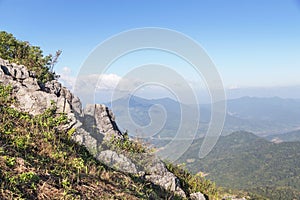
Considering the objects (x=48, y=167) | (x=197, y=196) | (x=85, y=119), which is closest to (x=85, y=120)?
(x=85, y=119)

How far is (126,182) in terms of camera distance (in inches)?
276

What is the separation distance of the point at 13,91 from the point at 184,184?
7708 mm

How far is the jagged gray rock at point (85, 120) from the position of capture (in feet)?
28.4

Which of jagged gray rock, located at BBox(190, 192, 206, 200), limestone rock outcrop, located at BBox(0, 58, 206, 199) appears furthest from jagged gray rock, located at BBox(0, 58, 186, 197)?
jagged gray rock, located at BBox(190, 192, 206, 200)

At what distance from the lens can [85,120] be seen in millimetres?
10812

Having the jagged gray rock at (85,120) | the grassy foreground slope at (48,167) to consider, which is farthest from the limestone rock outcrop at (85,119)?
the grassy foreground slope at (48,167)

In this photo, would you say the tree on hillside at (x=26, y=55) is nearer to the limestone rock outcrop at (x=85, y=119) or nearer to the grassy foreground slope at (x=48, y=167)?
the limestone rock outcrop at (x=85, y=119)

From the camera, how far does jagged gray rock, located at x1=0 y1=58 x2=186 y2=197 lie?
28.4 ft

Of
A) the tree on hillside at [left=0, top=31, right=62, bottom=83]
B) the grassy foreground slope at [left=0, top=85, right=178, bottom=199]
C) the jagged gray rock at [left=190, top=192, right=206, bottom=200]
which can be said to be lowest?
the jagged gray rock at [left=190, top=192, right=206, bottom=200]

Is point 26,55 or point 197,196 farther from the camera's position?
point 26,55

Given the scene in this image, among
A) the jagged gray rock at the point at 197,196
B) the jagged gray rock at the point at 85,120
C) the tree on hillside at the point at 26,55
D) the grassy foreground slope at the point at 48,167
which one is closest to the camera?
the grassy foreground slope at the point at 48,167

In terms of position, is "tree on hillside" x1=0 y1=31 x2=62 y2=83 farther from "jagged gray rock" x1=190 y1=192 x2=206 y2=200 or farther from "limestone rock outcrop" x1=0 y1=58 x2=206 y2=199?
"jagged gray rock" x1=190 y1=192 x2=206 y2=200

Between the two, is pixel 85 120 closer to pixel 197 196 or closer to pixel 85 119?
pixel 85 119

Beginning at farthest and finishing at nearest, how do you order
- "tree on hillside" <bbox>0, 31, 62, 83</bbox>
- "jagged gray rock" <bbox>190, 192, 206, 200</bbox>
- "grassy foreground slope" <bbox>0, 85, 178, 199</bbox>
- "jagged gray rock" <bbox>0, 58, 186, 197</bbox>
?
"tree on hillside" <bbox>0, 31, 62, 83</bbox> < "jagged gray rock" <bbox>190, 192, 206, 200</bbox> < "jagged gray rock" <bbox>0, 58, 186, 197</bbox> < "grassy foreground slope" <bbox>0, 85, 178, 199</bbox>
